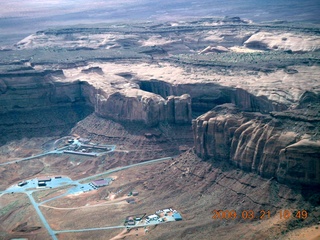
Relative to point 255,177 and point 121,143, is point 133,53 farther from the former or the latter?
point 255,177

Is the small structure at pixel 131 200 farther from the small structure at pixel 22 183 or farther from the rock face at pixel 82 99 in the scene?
the rock face at pixel 82 99

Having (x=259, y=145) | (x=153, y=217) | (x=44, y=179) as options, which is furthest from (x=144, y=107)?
(x=259, y=145)

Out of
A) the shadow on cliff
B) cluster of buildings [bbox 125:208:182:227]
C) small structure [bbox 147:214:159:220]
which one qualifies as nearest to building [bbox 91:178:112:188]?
cluster of buildings [bbox 125:208:182:227]

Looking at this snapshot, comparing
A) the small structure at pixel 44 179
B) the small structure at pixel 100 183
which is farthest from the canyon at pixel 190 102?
the small structure at pixel 100 183

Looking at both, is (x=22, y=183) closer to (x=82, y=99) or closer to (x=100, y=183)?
(x=100, y=183)

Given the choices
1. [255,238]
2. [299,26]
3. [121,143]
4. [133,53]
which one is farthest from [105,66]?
[255,238]

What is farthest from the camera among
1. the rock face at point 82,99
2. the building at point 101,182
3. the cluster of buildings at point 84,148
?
the cluster of buildings at point 84,148

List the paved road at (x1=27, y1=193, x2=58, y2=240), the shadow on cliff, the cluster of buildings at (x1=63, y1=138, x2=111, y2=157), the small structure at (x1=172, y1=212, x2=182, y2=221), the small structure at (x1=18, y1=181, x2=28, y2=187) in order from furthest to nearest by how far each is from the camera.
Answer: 1. the shadow on cliff
2. the cluster of buildings at (x1=63, y1=138, x2=111, y2=157)
3. the small structure at (x1=18, y1=181, x2=28, y2=187)
4. the paved road at (x1=27, y1=193, x2=58, y2=240)
5. the small structure at (x1=172, y1=212, x2=182, y2=221)

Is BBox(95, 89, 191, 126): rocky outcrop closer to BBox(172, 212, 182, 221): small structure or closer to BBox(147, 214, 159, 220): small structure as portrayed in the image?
BBox(147, 214, 159, 220): small structure
